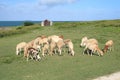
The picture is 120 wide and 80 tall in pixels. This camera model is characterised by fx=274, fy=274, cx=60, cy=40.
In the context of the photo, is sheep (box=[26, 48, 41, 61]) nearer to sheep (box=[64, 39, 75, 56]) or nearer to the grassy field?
the grassy field

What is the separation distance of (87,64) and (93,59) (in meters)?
2.04

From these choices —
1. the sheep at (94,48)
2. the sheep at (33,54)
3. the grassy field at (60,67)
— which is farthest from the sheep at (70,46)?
the sheep at (33,54)

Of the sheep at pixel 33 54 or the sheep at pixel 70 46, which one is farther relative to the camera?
the sheep at pixel 70 46

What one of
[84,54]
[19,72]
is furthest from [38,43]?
[19,72]

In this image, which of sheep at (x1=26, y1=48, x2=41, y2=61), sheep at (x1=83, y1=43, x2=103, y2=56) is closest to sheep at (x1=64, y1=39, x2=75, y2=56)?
sheep at (x1=83, y1=43, x2=103, y2=56)

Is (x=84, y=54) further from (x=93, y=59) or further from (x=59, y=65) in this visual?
(x=59, y=65)

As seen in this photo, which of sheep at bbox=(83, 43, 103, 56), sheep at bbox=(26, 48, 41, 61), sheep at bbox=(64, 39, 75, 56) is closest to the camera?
sheep at bbox=(26, 48, 41, 61)

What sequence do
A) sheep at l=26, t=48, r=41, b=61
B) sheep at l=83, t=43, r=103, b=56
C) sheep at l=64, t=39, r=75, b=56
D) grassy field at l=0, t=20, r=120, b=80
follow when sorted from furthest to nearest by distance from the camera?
sheep at l=64, t=39, r=75, b=56, sheep at l=83, t=43, r=103, b=56, sheep at l=26, t=48, r=41, b=61, grassy field at l=0, t=20, r=120, b=80

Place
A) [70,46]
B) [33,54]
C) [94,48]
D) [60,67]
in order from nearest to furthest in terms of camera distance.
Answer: [60,67] → [33,54] → [94,48] → [70,46]

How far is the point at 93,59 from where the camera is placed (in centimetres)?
2138

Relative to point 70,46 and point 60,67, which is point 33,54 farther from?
point 70,46

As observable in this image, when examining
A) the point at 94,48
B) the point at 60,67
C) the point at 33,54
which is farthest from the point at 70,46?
the point at 60,67

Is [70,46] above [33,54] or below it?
above

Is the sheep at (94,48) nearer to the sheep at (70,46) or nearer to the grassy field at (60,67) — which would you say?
the grassy field at (60,67)
